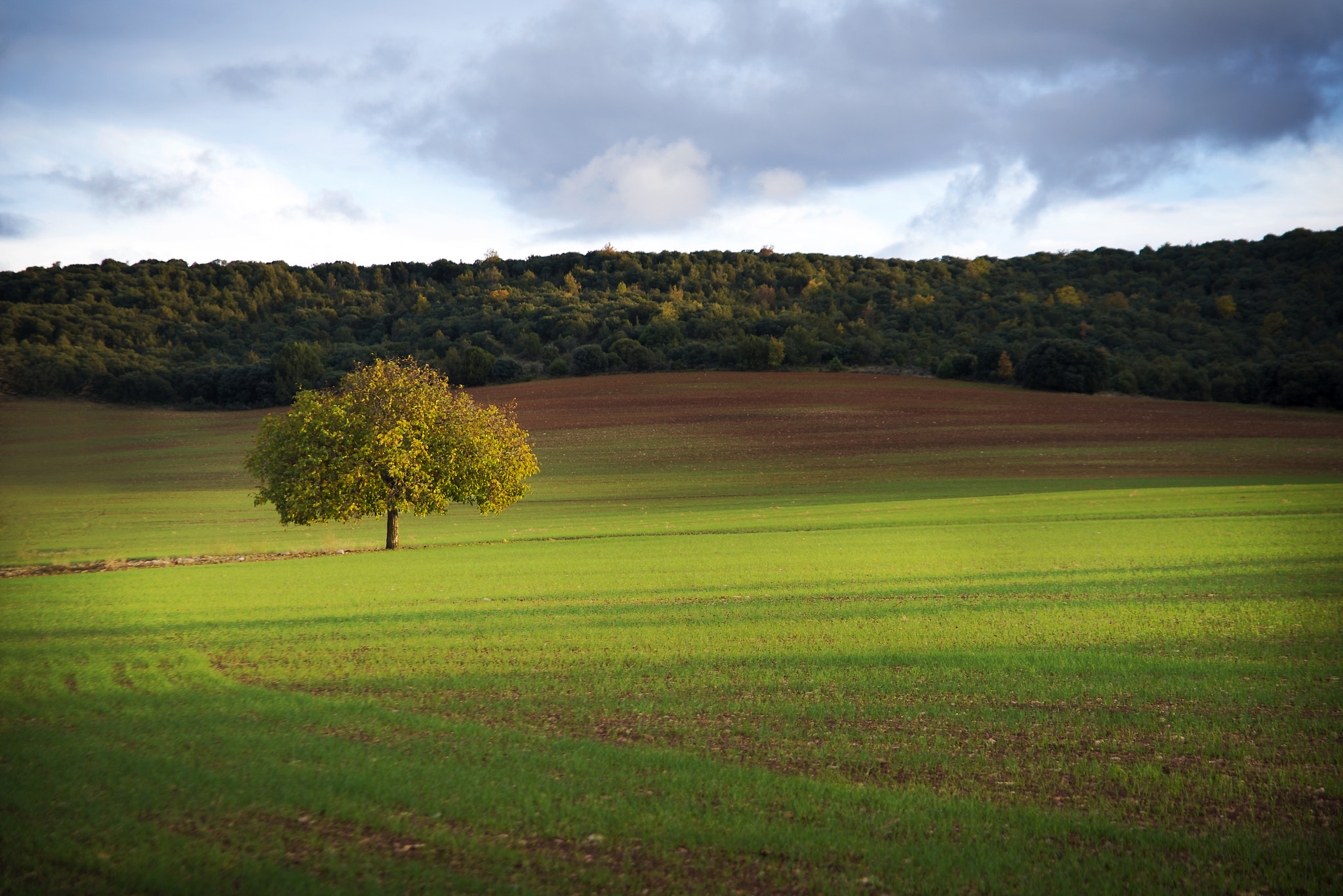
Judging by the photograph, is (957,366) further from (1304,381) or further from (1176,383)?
(1304,381)

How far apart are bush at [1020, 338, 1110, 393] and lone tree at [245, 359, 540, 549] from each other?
6086 cm

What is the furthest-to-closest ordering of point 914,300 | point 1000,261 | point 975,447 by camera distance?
point 1000,261 < point 914,300 < point 975,447

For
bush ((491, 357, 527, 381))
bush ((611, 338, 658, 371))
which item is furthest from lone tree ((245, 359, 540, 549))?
bush ((611, 338, 658, 371))

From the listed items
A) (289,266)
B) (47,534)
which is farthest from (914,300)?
(47,534)

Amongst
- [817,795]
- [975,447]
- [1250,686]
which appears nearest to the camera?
[817,795]

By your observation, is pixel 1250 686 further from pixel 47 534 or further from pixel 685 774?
pixel 47 534

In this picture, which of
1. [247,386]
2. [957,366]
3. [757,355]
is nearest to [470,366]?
[247,386]

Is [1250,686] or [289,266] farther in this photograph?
[289,266]

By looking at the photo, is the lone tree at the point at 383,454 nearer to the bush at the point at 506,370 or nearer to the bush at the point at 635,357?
the bush at the point at 506,370

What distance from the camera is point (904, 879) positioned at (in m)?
5.25

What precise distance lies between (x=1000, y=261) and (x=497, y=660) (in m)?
110

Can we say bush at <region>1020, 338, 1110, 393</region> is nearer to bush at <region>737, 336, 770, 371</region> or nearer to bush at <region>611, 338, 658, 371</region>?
bush at <region>737, 336, 770, 371</region>

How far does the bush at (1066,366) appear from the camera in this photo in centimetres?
7262

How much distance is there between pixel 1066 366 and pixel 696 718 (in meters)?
75.5
